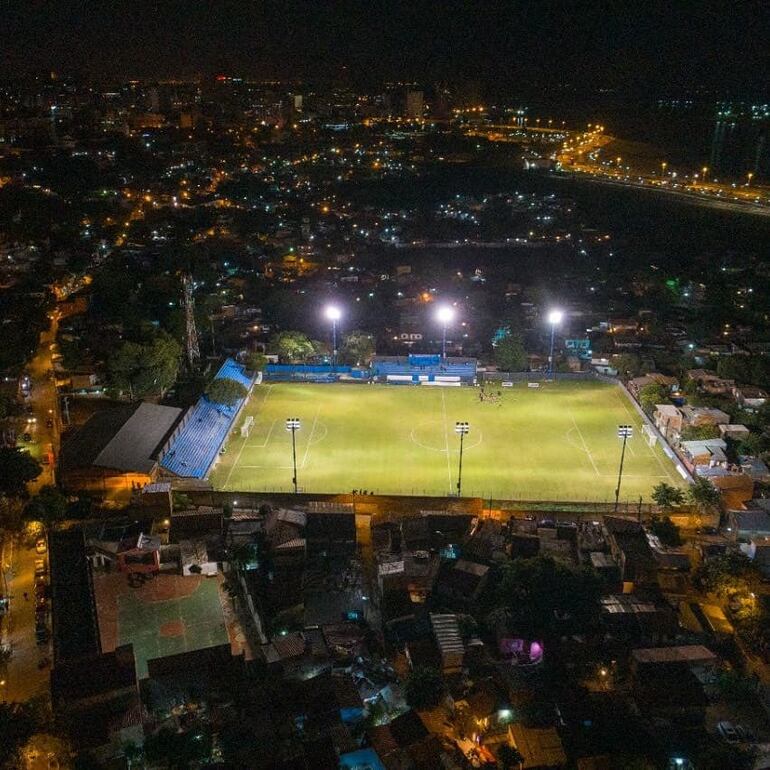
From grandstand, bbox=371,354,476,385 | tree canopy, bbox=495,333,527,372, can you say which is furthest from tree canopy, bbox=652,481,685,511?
grandstand, bbox=371,354,476,385

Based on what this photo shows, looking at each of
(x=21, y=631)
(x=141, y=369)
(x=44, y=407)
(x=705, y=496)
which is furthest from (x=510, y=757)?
(x=44, y=407)

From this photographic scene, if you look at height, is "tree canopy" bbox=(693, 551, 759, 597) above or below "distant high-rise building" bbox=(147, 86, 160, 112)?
below

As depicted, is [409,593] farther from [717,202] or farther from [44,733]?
[717,202]

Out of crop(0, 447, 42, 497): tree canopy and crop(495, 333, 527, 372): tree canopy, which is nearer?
crop(0, 447, 42, 497): tree canopy

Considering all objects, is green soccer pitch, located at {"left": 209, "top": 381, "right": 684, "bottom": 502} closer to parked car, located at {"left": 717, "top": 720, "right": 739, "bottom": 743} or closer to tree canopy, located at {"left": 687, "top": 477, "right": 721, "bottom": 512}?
tree canopy, located at {"left": 687, "top": 477, "right": 721, "bottom": 512}

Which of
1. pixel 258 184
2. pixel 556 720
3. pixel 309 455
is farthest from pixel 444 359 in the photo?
pixel 258 184

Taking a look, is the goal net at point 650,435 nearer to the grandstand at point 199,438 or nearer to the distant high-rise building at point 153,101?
the grandstand at point 199,438

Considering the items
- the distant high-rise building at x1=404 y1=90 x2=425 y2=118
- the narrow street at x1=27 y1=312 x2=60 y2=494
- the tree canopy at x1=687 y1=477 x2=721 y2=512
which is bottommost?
the narrow street at x1=27 y1=312 x2=60 y2=494
